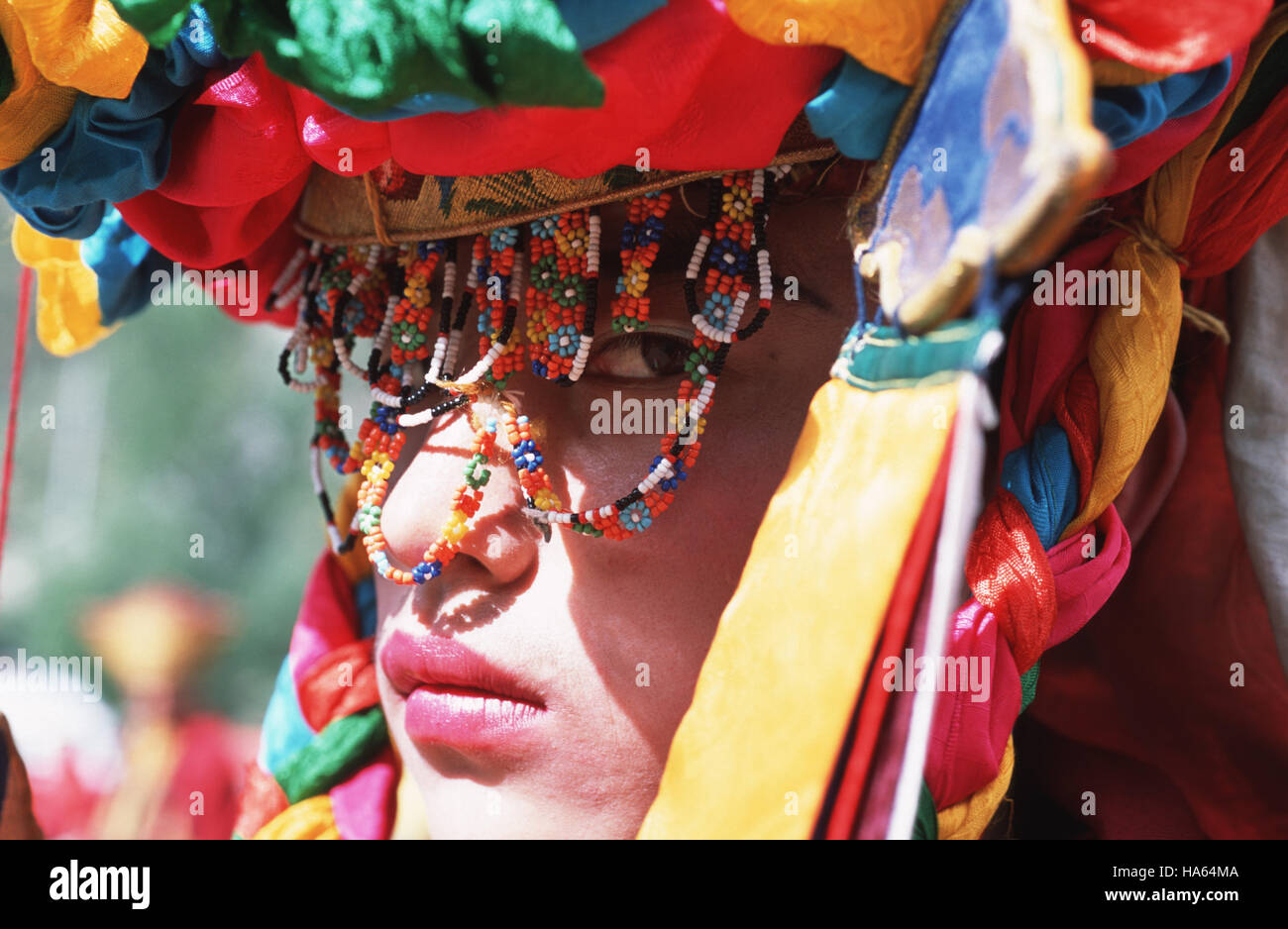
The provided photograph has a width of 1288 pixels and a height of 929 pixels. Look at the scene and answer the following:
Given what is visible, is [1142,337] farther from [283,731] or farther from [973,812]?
[283,731]

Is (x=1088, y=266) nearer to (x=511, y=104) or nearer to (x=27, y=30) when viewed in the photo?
(x=511, y=104)

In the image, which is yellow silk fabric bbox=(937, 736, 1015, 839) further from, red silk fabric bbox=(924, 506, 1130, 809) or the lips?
the lips

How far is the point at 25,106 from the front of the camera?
918 millimetres

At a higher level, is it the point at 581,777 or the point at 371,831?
the point at 581,777

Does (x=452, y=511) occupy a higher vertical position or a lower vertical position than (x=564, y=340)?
lower

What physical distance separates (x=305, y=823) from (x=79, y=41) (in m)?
0.85

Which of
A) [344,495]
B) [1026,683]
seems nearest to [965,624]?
[1026,683]

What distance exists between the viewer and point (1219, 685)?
120 cm

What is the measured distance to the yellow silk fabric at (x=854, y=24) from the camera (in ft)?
2.46

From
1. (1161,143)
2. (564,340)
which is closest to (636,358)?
(564,340)

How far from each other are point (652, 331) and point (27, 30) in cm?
52

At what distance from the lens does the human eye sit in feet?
3.38

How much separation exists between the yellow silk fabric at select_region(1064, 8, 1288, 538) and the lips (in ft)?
1.58

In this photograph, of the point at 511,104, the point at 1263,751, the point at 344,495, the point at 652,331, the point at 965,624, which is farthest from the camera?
the point at 344,495
